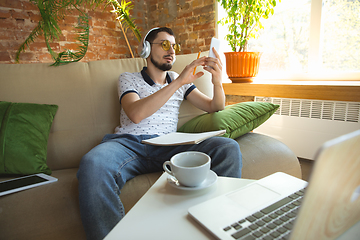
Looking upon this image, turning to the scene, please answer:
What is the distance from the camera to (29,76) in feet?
4.72

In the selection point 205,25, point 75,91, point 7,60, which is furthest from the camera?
point 205,25

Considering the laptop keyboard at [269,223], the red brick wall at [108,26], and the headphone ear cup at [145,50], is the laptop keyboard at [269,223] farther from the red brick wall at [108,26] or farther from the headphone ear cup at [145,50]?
the red brick wall at [108,26]

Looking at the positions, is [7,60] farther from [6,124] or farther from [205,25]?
[205,25]

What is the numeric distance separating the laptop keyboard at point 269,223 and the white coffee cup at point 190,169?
0.54ft

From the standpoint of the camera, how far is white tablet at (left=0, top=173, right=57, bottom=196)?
1.03 m

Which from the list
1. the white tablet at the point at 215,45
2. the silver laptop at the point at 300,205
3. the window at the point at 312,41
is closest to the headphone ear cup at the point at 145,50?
the white tablet at the point at 215,45

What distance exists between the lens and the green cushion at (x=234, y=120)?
1355mm

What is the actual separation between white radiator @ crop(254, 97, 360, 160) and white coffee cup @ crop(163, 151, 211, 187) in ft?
4.82

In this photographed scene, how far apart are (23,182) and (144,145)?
0.59m

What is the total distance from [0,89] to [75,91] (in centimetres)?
41

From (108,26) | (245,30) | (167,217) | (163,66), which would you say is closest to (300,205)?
(167,217)

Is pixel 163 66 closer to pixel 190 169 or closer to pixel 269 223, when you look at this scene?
pixel 190 169

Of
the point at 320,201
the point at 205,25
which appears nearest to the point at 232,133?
the point at 320,201

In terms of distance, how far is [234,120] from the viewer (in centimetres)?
139
